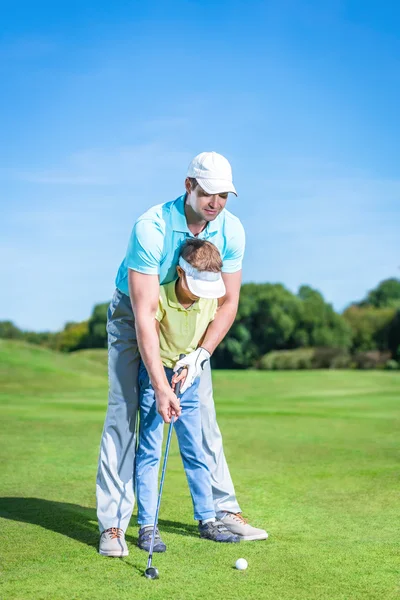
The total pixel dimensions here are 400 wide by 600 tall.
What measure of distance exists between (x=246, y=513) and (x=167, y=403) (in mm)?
1417

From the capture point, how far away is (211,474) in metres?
5.21

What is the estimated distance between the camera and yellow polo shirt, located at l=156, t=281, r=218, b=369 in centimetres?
473

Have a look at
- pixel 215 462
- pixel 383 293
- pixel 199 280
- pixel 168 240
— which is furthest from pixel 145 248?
pixel 383 293

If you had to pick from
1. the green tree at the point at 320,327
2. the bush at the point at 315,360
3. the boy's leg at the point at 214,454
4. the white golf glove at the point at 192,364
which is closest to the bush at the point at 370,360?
the bush at the point at 315,360

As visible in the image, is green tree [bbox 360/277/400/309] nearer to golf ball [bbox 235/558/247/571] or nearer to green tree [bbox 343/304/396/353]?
green tree [bbox 343/304/396/353]

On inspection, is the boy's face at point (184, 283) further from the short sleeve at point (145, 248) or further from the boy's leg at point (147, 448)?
the boy's leg at point (147, 448)

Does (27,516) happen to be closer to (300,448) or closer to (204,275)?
(204,275)

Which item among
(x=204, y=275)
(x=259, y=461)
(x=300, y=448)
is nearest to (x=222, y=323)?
(x=204, y=275)

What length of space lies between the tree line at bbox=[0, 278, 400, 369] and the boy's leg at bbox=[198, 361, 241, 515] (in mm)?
41723

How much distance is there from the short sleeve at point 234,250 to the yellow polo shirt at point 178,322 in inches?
9.1

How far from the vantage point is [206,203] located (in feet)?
15.2

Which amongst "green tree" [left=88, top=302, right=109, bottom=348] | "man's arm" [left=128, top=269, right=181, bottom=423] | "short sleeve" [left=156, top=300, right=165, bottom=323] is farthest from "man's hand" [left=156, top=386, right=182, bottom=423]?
"green tree" [left=88, top=302, right=109, bottom=348]

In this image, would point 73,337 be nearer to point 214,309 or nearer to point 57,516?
point 57,516

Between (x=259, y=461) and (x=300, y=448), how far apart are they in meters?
1.06
